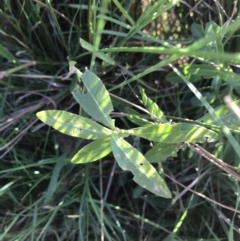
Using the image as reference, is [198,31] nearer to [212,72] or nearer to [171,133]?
[212,72]

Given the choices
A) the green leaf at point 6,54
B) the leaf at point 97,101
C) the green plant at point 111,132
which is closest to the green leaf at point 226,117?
the green plant at point 111,132

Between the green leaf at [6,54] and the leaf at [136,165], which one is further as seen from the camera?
the green leaf at [6,54]

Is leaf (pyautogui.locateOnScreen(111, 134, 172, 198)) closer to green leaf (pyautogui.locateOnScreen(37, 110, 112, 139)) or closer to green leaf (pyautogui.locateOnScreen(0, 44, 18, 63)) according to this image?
green leaf (pyautogui.locateOnScreen(37, 110, 112, 139))

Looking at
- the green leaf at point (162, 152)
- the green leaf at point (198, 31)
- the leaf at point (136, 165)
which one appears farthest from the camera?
the green leaf at point (198, 31)

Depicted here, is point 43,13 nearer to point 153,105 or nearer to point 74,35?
point 74,35

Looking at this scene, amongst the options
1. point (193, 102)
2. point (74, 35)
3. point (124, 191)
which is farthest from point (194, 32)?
point (124, 191)

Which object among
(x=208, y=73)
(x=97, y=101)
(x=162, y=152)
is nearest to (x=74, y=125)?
(x=97, y=101)

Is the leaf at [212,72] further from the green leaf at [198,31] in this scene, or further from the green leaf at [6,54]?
the green leaf at [6,54]
